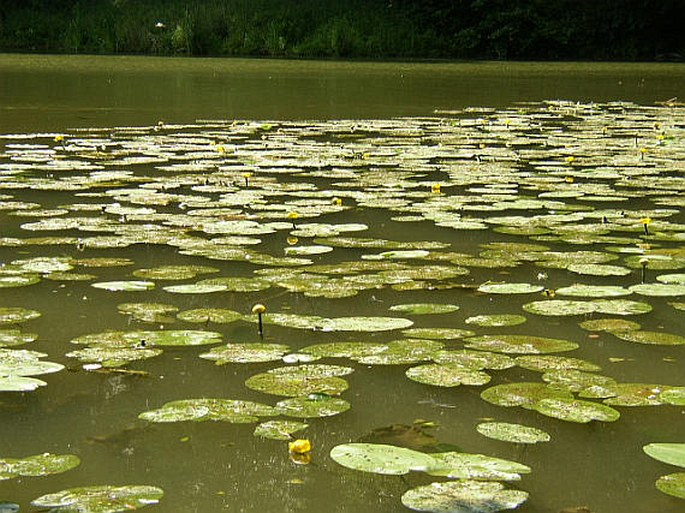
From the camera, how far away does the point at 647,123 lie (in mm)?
7488

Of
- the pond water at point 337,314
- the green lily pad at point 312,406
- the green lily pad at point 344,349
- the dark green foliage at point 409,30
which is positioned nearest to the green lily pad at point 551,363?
the pond water at point 337,314

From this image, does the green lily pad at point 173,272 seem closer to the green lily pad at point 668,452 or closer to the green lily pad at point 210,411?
the green lily pad at point 210,411

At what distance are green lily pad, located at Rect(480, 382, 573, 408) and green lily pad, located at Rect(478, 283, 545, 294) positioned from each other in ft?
2.19

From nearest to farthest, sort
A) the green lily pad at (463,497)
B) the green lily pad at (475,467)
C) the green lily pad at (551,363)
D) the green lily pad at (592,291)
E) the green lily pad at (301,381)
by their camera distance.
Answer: the green lily pad at (463,497)
the green lily pad at (475,467)
the green lily pad at (301,381)
the green lily pad at (551,363)
the green lily pad at (592,291)

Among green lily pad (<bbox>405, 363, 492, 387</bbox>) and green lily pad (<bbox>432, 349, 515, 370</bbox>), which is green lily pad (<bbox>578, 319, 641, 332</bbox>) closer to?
green lily pad (<bbox>432, 349, 515, 370</bbox>)

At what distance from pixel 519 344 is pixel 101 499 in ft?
3.22

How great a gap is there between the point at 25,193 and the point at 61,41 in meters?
18.9

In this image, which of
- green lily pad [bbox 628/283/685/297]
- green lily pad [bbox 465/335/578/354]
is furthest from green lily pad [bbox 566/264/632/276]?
green lily pad [bbox 465/335/578/354]

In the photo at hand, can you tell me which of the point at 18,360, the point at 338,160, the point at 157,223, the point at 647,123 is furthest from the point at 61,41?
the point at 18,360

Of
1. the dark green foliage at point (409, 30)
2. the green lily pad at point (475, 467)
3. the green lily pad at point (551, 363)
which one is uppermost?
the dark green foliage at point (409, 30)

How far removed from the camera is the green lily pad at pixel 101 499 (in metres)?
1.38

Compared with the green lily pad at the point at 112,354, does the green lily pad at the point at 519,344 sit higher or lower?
higher

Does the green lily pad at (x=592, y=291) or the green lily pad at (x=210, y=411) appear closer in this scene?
the green lily pad at (x=210, y=411)

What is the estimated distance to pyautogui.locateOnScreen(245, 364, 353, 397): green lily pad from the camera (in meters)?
1.84
